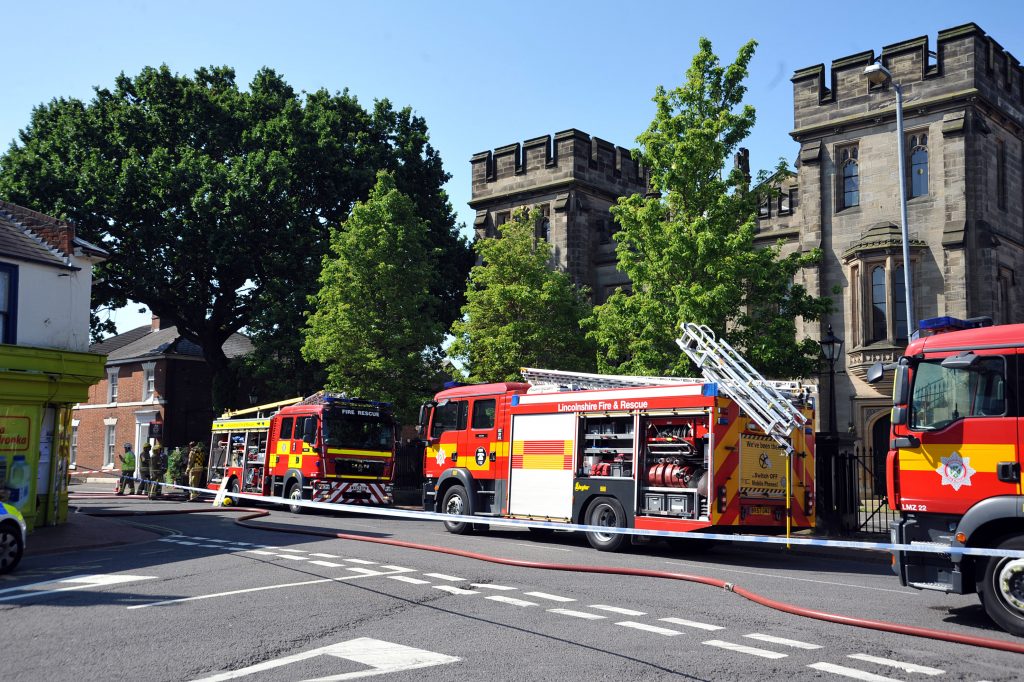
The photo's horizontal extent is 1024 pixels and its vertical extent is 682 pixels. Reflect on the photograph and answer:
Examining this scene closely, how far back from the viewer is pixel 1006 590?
8.68 metres

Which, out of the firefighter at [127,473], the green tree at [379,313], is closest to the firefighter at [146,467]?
the firefighter at [127,473]

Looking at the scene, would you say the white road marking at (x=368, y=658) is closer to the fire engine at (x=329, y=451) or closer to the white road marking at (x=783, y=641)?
the white road marking at (x=783, y=641)

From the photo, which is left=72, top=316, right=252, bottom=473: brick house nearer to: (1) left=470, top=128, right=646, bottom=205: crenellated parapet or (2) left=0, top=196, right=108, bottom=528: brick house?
(1) left=470, top=128, right=646, bottom=205: crenellated parapet

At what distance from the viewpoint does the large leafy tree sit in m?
34.9

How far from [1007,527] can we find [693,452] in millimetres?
6150

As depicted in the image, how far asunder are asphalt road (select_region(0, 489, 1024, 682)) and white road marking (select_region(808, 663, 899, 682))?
0.07ft


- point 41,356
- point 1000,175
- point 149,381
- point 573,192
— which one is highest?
point 573,192

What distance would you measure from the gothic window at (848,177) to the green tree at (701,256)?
7.68 m

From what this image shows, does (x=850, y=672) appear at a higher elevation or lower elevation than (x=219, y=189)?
lower

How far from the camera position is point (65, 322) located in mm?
20500

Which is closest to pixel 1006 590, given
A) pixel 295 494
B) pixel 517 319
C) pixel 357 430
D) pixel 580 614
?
pixel 580 614

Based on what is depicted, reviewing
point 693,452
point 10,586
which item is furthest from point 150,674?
point 693,452

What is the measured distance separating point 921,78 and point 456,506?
760 inches

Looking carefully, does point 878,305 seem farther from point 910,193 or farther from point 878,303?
point 910,193
